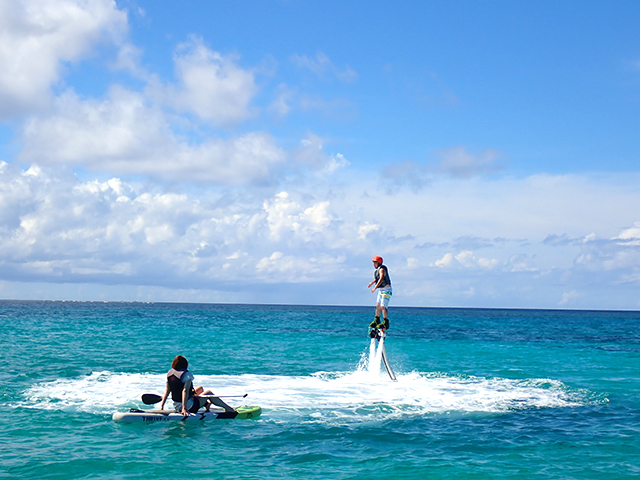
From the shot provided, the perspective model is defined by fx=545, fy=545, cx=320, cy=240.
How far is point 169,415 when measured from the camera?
17.3 metres

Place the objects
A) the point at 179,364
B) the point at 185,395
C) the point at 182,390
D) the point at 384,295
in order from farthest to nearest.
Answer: the point at 384,295
the point at 182,390
the point at 185,395
the point at 179,364

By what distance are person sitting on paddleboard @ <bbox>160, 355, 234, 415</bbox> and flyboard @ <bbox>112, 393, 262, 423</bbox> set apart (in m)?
0.20

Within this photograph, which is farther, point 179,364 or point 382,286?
point 382,286

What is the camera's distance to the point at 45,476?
12570mm

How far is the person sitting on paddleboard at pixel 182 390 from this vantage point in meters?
17.3

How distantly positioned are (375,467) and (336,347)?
3379cm

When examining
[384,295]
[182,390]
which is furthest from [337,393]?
[182,390]

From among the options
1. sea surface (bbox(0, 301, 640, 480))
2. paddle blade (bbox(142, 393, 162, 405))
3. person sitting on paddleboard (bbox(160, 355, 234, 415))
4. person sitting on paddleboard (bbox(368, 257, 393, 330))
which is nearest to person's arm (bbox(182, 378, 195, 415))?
person sitting on paddleboard (bbox(160, 355, 234, 415))

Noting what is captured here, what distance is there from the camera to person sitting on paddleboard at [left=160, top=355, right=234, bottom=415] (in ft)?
56.6

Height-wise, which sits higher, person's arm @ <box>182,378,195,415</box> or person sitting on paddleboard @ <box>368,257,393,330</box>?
person sitting on paddleboard @ <box>368,257,393,330</box>

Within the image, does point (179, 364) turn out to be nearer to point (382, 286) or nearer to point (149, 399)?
point (149, 399)

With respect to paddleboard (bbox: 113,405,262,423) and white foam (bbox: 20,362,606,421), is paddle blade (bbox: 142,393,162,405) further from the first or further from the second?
white foam (bbox: 20,362,606,421)

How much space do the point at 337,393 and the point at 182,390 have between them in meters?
8.06

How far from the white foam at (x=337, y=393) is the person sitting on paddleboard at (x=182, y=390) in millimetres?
2722
